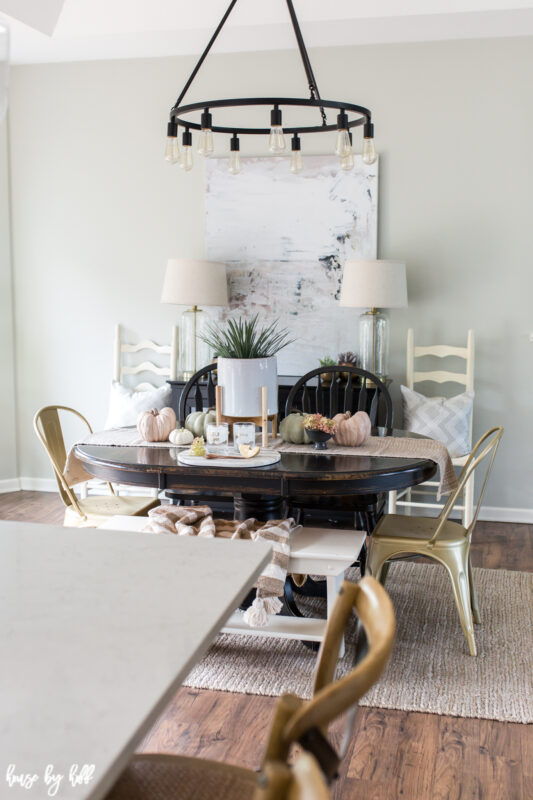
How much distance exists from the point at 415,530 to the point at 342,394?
141cm

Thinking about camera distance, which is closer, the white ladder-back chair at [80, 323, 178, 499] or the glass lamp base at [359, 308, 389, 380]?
the glass lamp base at [359, 308, 389, 380]

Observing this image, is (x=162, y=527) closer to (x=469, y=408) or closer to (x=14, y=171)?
(x=469, y=408)

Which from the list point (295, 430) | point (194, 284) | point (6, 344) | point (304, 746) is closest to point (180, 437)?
point (295, 430)

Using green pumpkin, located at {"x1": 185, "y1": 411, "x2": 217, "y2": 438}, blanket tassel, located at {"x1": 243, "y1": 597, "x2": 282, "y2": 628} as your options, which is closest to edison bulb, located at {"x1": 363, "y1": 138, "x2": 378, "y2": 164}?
green pumpkin, located at {"x1": 185, "y1": 411, "x2": 217, "y2": 438}

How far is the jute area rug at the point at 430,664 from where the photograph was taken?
8.17ft

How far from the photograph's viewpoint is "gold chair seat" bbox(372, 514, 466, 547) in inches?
112

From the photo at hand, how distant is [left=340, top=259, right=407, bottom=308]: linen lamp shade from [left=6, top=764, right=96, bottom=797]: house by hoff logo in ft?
11.8

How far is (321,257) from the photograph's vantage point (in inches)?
183

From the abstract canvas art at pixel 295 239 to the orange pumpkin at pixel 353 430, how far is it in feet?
5.54

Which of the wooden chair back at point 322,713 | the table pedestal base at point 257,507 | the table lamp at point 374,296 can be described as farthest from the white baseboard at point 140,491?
Result: the wooden chair back at point 322,713

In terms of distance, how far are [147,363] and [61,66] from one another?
198 centimetres

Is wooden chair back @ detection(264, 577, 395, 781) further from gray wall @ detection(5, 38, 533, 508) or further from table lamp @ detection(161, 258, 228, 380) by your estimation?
gray wall @ detection(5, 38, 533, 508)

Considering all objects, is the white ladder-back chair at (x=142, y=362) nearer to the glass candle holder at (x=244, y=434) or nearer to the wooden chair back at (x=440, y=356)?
the wooden chair back at (x=440, y=356)

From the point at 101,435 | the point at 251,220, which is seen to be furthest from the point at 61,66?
the point at 101,435
